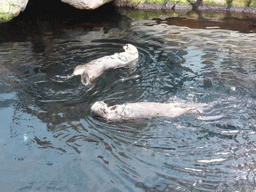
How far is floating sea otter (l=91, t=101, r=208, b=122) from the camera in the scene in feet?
13.2

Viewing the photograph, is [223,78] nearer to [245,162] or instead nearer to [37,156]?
[245,162]

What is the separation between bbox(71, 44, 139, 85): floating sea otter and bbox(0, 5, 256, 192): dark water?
18 centimetres

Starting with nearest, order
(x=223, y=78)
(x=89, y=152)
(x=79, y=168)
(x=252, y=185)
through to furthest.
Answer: (x=252, y=185) < (x=79, y=168) < (x=89, y=152) < (x=223, y=78)

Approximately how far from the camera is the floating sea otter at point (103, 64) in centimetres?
513

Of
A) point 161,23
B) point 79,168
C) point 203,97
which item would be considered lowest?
point 79,168

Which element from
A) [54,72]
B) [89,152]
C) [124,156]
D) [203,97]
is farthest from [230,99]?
[54,72]

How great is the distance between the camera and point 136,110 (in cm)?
405

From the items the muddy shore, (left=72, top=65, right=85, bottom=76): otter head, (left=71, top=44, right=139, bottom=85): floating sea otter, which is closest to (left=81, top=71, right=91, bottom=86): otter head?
(left=71, top=44, right=139, bottom=85): floating sea otter

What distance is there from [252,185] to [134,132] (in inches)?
70.0

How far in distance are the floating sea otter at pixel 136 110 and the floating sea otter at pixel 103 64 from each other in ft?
3.95

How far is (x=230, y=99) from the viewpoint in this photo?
4.57 metres

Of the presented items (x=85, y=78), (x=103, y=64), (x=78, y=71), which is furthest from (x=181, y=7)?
(x=85, y=78)

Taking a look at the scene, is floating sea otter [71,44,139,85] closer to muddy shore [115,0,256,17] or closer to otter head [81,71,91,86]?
otter head [81,71,91,86]

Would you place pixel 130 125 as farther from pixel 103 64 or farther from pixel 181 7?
pixel 181 7
